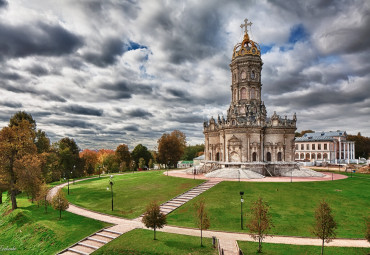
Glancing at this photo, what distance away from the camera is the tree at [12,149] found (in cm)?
3203

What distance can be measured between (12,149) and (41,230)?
15582 mm

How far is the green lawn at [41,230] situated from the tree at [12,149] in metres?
5.16

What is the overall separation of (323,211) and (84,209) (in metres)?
27.6

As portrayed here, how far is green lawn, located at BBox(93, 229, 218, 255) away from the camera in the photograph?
1683 cm

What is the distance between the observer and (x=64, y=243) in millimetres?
20438

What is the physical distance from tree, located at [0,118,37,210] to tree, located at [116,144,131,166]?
4556 centimetres

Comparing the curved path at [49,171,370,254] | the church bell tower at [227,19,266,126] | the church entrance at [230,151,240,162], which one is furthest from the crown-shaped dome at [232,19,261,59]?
the curved path at [49,171,370,254]

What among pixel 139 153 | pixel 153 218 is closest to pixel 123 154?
pixel 139 153

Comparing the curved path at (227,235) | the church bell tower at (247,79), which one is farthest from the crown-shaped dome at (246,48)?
the curved path at (227,235)

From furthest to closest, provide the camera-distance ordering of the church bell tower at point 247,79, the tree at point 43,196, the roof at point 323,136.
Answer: the roof at point 323,136 < the church bell tower at point 247,79 < the tree at point 43,196

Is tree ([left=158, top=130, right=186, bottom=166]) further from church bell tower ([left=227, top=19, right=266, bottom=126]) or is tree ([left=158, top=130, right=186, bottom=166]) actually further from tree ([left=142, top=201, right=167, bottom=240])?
tree ([left=142, top=201, right=167, bottom=240])

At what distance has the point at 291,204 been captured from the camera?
1079 inches

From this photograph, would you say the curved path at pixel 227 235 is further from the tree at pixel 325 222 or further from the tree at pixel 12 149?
the tree at pixel 12 149

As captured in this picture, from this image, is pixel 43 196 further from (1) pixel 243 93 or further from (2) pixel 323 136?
(2) pixel 323 136
